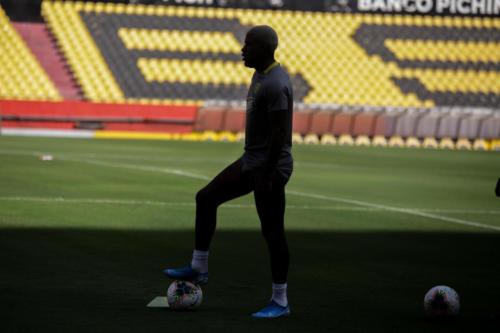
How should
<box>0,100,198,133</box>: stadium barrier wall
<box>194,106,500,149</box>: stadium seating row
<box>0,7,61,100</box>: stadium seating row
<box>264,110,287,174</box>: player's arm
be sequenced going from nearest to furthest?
<box>264,110,287,174</box>: player's arm < <box>0,100,198,133</box>: stadium barrier wall < <box>194,106,500,149</box>: stadium seating row < <box>0,7,61,100</box>: stadium seating row

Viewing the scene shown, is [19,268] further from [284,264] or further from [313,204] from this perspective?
[313,204]

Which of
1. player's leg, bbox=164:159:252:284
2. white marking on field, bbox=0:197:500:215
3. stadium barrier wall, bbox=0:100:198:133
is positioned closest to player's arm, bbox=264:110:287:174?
player's leg, bbox=164:159:252:284

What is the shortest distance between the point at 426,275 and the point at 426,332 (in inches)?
111

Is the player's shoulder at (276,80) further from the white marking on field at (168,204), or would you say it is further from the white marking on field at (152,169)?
the white marking on field at (152,169)

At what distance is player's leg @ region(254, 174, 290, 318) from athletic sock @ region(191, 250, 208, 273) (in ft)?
3.65

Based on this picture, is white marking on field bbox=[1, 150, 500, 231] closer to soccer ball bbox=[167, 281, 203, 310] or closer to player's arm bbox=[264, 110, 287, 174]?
soccer ball bbox=[167, 281, 203, 310]

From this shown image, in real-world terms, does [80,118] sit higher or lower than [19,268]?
lower

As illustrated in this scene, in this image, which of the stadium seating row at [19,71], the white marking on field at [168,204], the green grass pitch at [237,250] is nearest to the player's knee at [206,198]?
the green grass pitch at [237,250]

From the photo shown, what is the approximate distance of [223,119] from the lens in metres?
41.4

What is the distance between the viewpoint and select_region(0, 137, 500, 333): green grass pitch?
771 centimetres

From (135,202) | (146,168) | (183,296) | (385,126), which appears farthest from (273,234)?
(385,126)

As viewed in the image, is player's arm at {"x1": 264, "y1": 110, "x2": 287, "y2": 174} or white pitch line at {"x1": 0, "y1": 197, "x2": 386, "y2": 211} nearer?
player's arm at {"x1": 264, "y1": 110, "x2": 287, "y2": 174}

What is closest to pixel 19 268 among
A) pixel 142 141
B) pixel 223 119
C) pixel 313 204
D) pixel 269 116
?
pixel 269 116

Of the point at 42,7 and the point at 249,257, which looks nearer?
the point at 249,257
